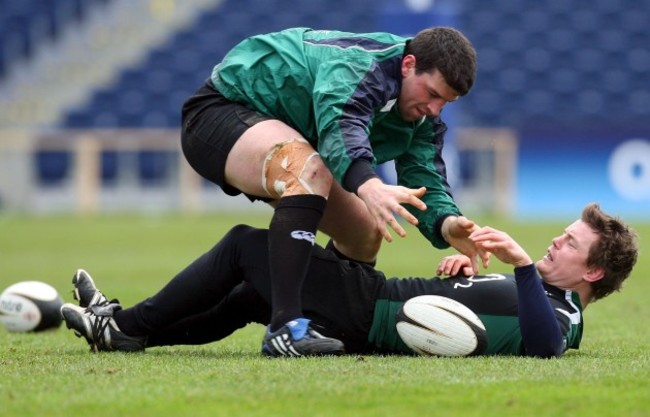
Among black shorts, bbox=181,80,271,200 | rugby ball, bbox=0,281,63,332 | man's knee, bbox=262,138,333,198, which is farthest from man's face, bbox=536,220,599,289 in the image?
rugby ball, bbox=0,281,63,332

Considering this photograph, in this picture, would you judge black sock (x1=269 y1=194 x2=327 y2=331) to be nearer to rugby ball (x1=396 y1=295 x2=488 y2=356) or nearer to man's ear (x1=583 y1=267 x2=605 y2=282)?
rugby ball (x1=396 y1=295 x2=488 y2=356)

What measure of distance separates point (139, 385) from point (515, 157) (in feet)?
50.7

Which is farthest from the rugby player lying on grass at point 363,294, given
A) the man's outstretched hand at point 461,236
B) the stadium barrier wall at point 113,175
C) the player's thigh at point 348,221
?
the stadium barrier wall at point 113,175

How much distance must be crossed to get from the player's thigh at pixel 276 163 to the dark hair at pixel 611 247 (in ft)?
3.43

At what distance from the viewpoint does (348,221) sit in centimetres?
544

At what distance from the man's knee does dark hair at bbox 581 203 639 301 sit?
1.04m

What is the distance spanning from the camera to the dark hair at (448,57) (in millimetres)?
4984

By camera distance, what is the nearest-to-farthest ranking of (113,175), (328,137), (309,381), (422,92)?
1. (309,381)
2. (328,137)
3. (422,92)
4. (113,175)

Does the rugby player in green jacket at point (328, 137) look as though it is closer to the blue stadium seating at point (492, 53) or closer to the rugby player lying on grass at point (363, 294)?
the rugby player lying on grass at point (363, 294)

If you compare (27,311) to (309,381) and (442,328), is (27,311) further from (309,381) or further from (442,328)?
(309,381)

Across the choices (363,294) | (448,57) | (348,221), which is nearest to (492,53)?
(348,221)

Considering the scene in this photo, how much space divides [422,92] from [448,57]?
20 cm

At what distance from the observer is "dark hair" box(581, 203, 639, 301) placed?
16.3 feet

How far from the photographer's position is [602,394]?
3902mm
